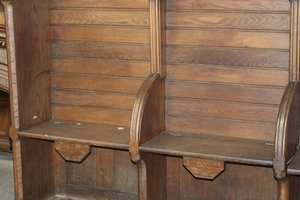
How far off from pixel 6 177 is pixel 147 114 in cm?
Answer: 172

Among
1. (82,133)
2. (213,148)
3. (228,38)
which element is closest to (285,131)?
(213,148)

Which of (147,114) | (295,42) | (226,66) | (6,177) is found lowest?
(6,177)

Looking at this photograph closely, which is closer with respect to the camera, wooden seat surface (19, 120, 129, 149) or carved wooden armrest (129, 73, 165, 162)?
carved wooden armrest (129, 73, 165, 162)

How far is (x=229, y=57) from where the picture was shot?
2.97 meters

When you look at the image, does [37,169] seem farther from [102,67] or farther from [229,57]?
[229,57]

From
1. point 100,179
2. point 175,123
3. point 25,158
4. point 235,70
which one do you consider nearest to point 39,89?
point 25,158

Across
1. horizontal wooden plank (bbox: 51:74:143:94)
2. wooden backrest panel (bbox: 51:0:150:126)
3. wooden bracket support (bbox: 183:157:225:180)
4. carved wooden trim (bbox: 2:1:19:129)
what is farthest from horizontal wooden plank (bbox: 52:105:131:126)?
wooden bracket support (bbox: 183:157:225:180)

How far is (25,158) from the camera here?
131 inches

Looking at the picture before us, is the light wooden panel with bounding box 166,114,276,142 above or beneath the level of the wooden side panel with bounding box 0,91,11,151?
above

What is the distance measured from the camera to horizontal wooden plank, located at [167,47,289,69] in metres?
2.86

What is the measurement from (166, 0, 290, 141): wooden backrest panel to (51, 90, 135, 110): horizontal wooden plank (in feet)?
0.95

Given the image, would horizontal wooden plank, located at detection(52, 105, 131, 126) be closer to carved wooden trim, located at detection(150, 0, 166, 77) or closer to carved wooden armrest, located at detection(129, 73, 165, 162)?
carved wooden armrest, located at detection(129, 73, 165, 162)

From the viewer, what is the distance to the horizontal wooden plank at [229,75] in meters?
2.88

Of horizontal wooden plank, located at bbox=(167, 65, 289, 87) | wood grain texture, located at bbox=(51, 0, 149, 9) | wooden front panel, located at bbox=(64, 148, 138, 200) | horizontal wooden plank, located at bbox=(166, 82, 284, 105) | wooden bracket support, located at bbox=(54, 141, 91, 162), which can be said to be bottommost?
wooden front panel, located at bbox=(64, 148, 138, 200)
